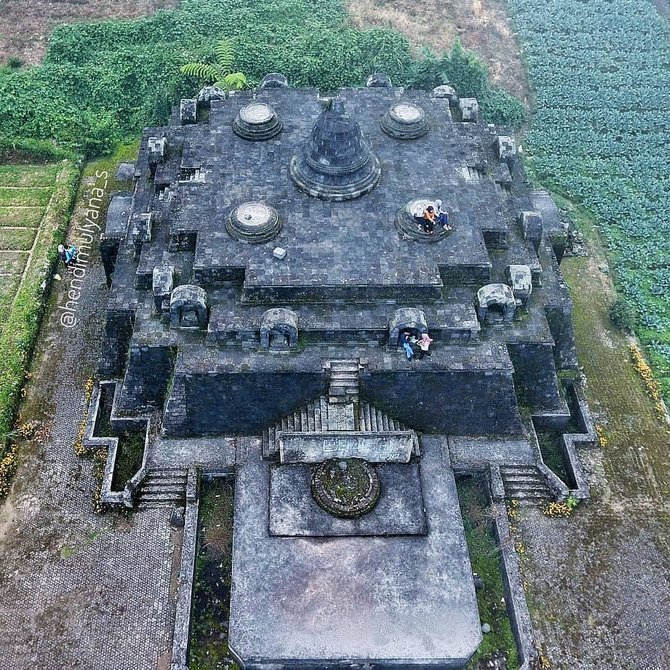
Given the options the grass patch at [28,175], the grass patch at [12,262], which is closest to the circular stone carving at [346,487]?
the grass patch at [12,262]

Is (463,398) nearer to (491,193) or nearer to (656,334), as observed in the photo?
(491,193)

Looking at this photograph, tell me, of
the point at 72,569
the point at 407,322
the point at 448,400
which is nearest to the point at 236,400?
the point at 407,322

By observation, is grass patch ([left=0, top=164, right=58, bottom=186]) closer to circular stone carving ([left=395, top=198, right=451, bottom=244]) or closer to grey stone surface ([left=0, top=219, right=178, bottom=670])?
grey stone surface ([left=0, top=219, right=178, bottom=670])

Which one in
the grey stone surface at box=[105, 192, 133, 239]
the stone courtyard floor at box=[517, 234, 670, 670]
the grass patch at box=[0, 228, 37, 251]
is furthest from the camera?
the grass patch at box=[0, 228, 37, 251]

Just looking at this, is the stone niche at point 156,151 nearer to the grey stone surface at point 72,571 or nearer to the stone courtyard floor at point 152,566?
the stone courtyard floor at point 152,566

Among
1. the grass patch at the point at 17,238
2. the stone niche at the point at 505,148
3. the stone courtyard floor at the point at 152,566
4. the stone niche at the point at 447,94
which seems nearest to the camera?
the stone courtyard floor at the point at 152,566

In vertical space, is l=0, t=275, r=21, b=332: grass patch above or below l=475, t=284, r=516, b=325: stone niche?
below

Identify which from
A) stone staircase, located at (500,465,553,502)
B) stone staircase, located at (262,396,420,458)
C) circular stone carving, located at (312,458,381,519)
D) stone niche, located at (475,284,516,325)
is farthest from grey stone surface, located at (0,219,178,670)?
stone niche, located at (475,284,516,325)
